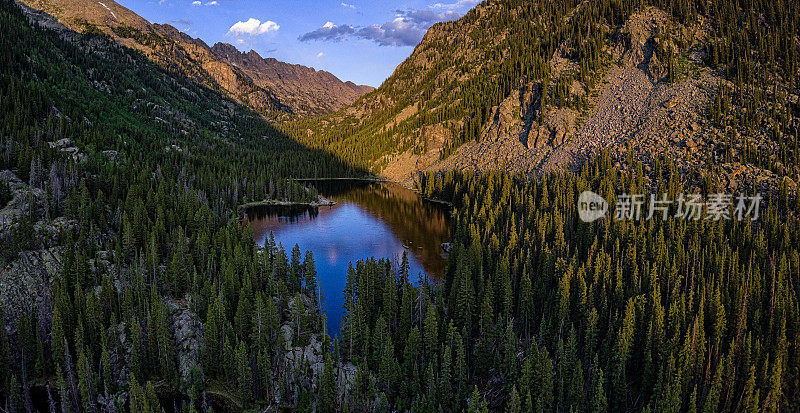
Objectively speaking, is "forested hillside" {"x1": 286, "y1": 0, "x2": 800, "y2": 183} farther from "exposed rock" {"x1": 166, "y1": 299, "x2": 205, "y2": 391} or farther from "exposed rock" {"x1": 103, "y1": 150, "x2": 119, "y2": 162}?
"exposed rock" {"x1": 103, "y1": 150, "x2": 119, "y2": 162}

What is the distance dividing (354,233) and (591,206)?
6165 centimetres

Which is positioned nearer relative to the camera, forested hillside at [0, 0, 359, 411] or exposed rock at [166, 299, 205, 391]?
forested hillside at [0, 0, 359, 411]

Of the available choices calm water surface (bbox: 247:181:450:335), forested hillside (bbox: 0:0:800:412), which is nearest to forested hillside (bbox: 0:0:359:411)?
forested hillside (bbox: 0:0:800:412)

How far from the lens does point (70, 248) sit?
65188 mm

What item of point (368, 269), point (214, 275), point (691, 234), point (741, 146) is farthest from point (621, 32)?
point (214, 275)


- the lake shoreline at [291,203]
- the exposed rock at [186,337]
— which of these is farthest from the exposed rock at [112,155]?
the exposed rock at [186,337]

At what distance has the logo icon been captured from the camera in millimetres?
103119

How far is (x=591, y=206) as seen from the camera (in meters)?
110

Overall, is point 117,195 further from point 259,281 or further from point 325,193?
point 325,193

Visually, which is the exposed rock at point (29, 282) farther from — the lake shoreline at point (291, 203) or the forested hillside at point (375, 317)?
the lake shoreline at point (291, 203)

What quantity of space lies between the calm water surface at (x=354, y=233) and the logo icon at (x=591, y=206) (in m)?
33.9

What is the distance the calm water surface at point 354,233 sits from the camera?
86250 millimetres

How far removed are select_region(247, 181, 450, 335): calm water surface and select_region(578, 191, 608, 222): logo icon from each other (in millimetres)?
33904

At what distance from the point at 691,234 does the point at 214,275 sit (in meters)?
89.9
